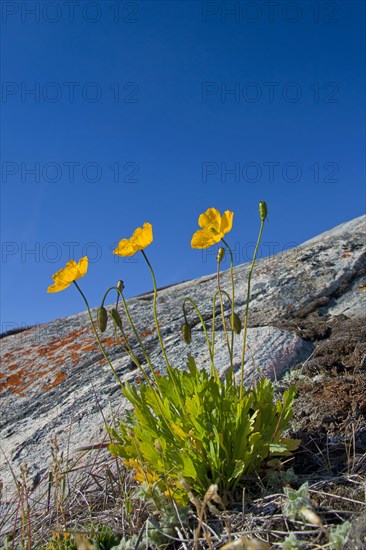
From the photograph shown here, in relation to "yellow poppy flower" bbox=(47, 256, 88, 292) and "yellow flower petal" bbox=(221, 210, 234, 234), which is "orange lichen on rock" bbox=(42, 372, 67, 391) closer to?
"yellow poppy flower" bbox=(47, 256, 88, 292)

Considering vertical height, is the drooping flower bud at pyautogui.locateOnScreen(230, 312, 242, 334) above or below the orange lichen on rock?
above

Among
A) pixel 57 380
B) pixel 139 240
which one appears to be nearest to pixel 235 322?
pixel 139 240

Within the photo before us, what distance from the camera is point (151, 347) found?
465 centimetres

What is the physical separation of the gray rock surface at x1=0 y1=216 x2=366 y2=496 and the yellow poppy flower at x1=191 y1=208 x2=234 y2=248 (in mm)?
1301

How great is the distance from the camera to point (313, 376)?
3.62 metres

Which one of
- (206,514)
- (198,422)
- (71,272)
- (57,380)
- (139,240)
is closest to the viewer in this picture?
(206,514)

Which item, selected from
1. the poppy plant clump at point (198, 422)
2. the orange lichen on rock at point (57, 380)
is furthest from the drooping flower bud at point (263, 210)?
the orange lichen on rock at point (57, 380)

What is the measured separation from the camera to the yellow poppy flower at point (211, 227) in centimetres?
264

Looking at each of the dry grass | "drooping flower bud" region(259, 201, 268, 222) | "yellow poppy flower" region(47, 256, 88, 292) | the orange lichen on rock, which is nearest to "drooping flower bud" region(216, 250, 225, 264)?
"drooping flower bud" region(259, 201, 268, 222)

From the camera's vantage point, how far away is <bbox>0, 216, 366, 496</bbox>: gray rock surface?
3.89 metres

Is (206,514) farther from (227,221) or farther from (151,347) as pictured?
(151,347)

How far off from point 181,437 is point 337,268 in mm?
3202

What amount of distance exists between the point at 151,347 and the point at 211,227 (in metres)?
2.20

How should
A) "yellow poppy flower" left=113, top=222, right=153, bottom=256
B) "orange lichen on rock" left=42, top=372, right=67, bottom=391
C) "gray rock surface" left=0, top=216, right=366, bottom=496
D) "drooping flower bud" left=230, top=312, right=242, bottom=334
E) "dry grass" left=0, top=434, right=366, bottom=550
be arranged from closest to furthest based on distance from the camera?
"dry grass" left=0, top=434, right=366, bottom=550 < "drooping flower bud" left=230, top=312, right=242, bottom=334 < "yellow poppy flower" left=113, top=222, right=153, bottom=256 < "gray rock surface" left=0, top=216, right=366, bottom=496 < "orange lichen on rock" left=42, top=372, right=67, bottom=391
